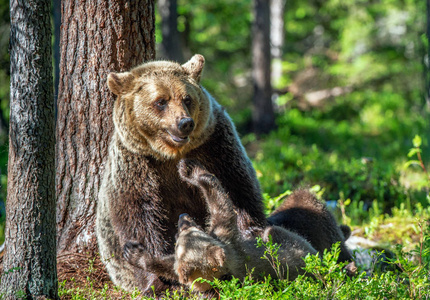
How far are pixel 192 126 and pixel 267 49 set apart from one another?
39.7 feet

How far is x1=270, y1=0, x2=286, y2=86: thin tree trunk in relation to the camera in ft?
65.9

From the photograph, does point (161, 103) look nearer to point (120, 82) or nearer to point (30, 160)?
point (120, 82)

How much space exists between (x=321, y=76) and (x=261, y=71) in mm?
5774

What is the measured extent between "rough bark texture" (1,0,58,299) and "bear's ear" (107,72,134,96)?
79 cm

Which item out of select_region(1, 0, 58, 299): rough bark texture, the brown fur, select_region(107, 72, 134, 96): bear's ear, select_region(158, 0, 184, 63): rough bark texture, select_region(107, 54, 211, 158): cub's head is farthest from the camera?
select_region(158, 0, 184, 63): rough bark texture

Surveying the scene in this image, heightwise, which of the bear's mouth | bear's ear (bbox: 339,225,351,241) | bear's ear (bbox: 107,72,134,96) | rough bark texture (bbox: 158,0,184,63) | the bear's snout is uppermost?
rough bark texture (bbox: 158,0,184,63)

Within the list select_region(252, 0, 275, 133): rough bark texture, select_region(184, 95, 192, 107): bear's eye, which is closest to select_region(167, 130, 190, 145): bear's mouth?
select_region(184, 95, 192, 107): bear's eye

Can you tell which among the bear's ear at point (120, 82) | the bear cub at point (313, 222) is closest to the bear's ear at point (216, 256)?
the bear cub at point (313, 222)

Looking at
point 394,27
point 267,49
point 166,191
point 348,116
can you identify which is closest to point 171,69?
point 166,191

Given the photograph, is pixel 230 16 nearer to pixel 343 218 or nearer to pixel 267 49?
pixel 267 49

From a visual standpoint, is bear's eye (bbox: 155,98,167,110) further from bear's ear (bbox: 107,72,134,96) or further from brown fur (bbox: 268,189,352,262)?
brown fur (bbox: 268,189,352,262)

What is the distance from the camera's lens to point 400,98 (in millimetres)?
19625

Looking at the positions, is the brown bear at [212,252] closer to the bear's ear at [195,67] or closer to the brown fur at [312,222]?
the brown fur at [312,222]

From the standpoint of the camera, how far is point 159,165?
4.91 metres
